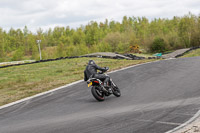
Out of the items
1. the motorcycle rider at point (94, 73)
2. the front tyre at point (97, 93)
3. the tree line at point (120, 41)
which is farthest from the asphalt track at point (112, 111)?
the tree line at point (120, 41)

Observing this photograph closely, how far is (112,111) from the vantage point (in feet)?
27.3

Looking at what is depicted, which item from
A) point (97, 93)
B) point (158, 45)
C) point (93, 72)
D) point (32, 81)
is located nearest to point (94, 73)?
point (93, 72)

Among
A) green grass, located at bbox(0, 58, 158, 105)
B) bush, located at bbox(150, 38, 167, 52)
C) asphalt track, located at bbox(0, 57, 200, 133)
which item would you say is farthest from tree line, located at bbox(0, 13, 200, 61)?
asphalt track, located at bbox(0, 57, 200, 133)

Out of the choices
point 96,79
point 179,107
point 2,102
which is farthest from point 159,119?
point 2,102

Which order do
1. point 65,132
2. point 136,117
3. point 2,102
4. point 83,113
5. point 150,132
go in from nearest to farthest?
point 150,132 < point 65,132 < point 136,117 < point 83,113 < point 2,102

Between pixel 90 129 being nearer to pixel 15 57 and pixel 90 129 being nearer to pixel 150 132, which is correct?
pixel 150 132

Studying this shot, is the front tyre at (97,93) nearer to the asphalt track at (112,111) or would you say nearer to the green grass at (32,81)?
the asphalt track at (112,111)

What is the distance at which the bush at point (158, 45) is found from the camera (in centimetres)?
7512

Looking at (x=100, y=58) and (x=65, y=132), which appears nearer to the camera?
(x=65, y=132)

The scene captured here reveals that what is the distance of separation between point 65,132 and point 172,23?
14087cm

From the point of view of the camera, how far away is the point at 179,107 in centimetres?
780

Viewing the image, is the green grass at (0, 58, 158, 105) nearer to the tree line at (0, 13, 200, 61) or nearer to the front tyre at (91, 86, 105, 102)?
the front tyre at (91, 86, 105, 102)

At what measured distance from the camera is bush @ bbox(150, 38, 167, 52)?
7512 cm

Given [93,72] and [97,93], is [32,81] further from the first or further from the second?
[97,93]
